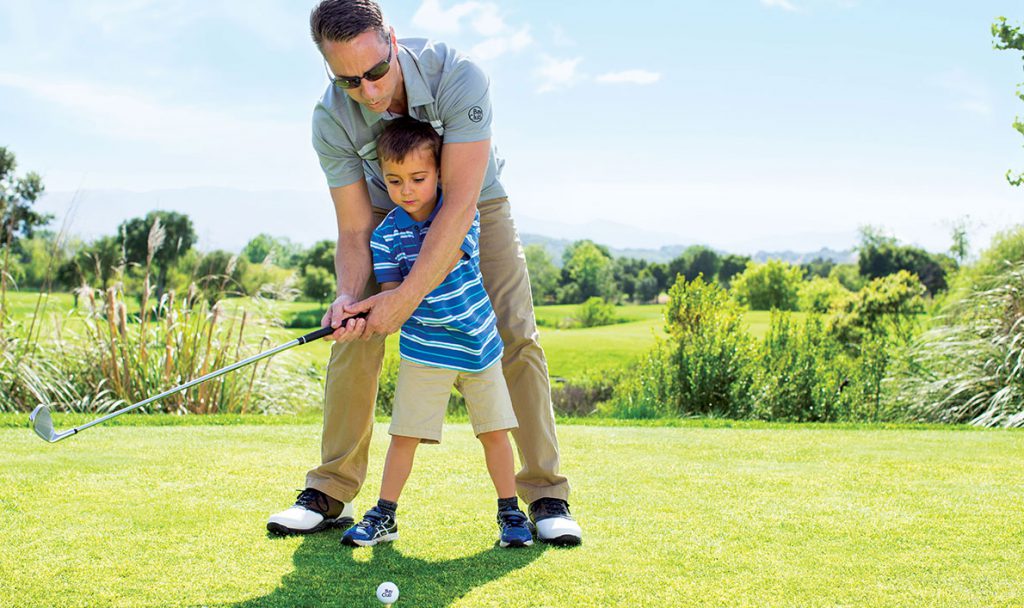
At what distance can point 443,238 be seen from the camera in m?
3.05

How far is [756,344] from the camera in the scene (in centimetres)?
892

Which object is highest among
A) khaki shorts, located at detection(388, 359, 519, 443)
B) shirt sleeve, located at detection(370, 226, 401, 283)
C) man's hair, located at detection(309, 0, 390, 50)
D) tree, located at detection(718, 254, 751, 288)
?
tree, located at detection(718, 254, 751, 288)

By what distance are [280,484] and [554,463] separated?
1.24 m

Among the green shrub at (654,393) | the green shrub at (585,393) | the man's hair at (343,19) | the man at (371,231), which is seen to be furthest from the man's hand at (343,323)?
the green shrub at (585,393)

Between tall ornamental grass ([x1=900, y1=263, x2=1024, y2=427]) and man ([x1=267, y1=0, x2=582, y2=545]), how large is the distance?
531 cm

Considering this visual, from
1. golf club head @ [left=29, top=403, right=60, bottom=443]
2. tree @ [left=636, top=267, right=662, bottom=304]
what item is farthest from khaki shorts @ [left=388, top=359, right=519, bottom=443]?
tree @ [left=636, top=267, right=662, bottom=304]

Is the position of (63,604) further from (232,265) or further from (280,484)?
(232,265)

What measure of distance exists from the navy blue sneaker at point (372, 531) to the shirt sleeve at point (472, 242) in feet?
3.06

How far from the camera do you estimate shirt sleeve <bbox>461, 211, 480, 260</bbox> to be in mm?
3221

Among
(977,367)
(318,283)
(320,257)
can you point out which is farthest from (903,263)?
(977,367)

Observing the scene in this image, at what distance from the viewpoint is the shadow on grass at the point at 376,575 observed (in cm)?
244

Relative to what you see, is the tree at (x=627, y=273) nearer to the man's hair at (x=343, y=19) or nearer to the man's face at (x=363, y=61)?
the man's face at (x=363, y=61)

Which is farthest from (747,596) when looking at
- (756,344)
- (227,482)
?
(756,344)

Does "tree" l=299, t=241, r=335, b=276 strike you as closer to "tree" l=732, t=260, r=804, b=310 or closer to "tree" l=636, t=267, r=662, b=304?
"tree" l=732, t=260, r=804, b=310
